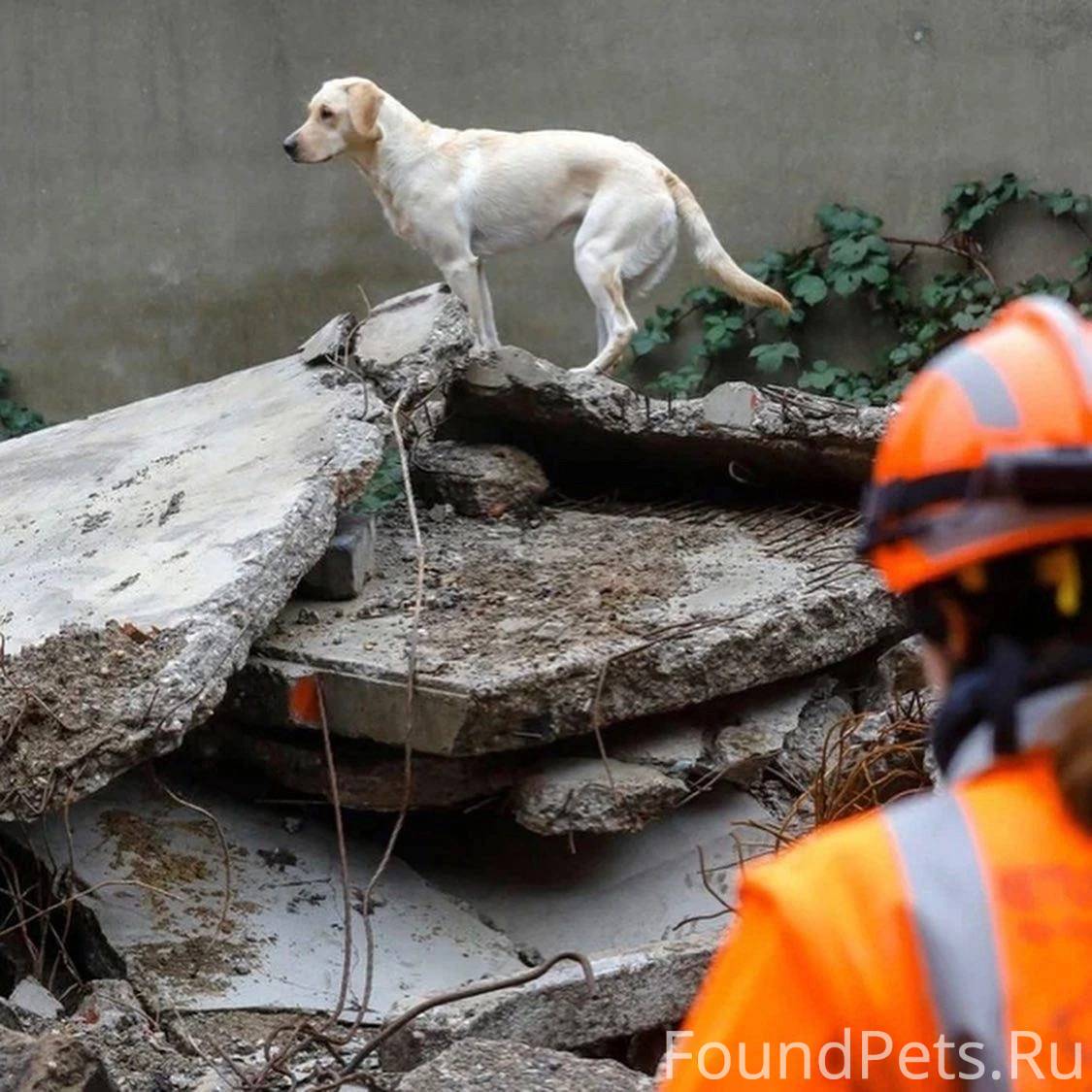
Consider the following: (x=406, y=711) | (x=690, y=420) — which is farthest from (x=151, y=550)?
(x=690, y=420)

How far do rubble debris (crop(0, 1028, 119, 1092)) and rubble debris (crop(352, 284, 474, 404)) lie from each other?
2.61 meters

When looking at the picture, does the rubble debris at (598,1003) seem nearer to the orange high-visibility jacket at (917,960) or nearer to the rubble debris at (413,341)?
the rubble debris at (413,341)

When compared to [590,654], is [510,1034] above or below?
below

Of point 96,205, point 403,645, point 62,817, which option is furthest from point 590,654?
point 96,205

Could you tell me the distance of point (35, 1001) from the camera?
4230mm

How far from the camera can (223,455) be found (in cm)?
547

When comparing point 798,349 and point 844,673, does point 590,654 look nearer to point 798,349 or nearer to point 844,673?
point 844,673

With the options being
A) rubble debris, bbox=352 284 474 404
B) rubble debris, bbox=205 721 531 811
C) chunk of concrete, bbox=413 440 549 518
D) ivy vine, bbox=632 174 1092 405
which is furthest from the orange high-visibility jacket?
ivy vine, bbox=632 174 1092 405

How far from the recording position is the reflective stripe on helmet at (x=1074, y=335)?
1.15 metres

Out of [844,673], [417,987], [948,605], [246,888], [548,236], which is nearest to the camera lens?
[948,605]

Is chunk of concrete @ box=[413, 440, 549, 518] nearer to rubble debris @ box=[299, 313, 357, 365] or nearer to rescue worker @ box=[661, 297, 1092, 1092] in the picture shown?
rubble debris @ box=[299, 313, 357, 365]

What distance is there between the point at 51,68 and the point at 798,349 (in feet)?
15.3

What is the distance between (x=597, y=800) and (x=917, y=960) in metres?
3.58

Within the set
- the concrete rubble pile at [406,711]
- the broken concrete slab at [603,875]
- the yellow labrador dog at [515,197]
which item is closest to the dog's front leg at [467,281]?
the yellow labrador dog at [515,197]
